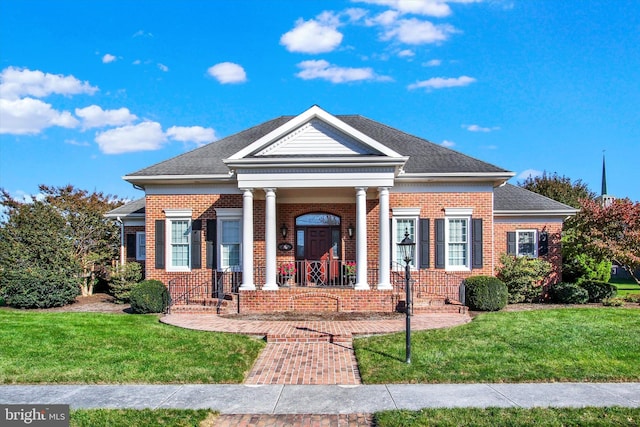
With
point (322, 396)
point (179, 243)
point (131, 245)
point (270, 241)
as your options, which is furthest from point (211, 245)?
point (322, 396)

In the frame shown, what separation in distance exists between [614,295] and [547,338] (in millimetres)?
9921

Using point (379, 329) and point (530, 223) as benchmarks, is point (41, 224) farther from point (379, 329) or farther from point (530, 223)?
point (530, 223)

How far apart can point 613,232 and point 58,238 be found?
68.8 feet

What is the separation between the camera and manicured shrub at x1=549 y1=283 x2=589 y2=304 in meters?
17.3

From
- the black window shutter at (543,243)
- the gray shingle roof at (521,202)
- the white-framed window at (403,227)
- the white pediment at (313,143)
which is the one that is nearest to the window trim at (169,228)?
the white pediment at (313,143)

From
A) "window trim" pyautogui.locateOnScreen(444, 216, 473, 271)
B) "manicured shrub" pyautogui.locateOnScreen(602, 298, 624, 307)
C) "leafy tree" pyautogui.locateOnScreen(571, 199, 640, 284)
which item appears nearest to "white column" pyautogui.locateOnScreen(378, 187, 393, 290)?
"window trim" pyautogui.locateOnScreen(444, 216, 473, 271)

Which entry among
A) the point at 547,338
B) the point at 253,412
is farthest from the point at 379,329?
the point at 253,412

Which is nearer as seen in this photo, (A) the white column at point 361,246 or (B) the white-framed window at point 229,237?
(A) the white column at point 361,246

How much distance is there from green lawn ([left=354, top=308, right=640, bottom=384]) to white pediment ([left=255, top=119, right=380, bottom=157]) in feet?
22.2

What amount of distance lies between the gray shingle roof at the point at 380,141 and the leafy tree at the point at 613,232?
3974mm

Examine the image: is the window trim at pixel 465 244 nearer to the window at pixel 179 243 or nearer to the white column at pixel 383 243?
the white column at pixel 383 243

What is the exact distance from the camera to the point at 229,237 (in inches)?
696

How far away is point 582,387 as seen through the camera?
7.50 metres

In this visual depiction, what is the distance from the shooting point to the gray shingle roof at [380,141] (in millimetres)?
17469
